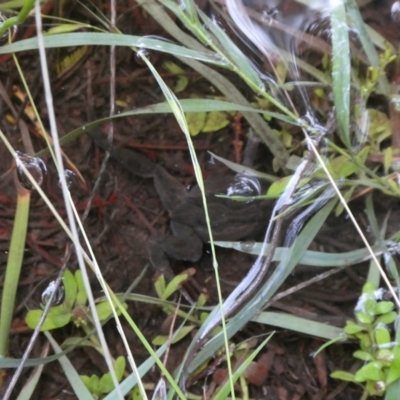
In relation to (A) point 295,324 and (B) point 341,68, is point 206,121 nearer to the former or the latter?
(B) point 341,68

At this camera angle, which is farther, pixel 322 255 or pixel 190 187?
pixel 190 187

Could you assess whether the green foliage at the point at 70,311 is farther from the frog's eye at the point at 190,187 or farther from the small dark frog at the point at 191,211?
the frog's eye at the point at 190,187

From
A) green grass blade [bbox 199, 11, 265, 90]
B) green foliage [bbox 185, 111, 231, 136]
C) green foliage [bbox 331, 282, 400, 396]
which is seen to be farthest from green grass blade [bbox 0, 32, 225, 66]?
green foliage [bbox 331, 282, 400, 396]

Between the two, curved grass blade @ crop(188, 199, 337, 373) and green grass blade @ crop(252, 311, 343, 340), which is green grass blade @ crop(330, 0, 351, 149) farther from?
green grass blade @ crop(252, 311, 343, 340)

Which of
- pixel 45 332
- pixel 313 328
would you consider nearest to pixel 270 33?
pixel 313 328

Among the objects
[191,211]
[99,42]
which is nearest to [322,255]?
[191,211]
